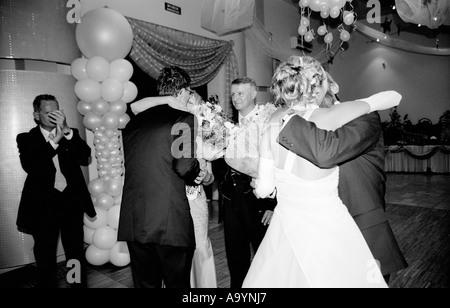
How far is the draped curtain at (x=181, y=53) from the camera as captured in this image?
446 cm

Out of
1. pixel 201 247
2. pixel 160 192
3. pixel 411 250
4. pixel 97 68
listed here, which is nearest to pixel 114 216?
pixel 201 247

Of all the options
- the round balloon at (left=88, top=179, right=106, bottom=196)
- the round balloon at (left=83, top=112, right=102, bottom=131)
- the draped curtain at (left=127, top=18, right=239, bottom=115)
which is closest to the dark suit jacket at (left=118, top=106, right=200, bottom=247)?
the round balloon at (left=88, top=179, right=106, bottom=196)

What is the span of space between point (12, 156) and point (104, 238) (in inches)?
49.7

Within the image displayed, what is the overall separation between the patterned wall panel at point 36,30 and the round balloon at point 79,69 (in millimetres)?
153

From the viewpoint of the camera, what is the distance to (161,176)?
1.67m

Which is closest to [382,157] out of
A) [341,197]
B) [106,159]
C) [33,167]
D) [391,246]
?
[341,197]

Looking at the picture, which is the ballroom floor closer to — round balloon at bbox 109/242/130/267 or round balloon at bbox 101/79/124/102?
round balloon at bbox 109/242/130/267

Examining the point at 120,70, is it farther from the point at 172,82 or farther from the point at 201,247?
the point at 201,247

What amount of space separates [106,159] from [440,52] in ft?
28.4

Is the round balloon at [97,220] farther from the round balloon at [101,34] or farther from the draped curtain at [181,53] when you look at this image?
the draped curtain at [181,53]

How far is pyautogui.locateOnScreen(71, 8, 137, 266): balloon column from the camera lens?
131 inches

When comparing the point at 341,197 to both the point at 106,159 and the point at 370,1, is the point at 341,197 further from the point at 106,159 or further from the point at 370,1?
the point at 370,1

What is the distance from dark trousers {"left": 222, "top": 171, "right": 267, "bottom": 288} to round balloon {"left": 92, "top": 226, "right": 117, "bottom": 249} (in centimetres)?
156
